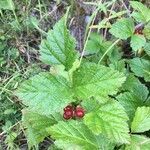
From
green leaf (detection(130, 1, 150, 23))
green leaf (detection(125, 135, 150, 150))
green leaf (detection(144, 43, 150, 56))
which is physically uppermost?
green leaf (detection(130, 1, 150, 23))

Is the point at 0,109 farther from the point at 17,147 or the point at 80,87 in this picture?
the point at 80,87

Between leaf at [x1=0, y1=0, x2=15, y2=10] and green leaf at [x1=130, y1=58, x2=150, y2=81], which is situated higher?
leaf at [x1=0, y1=0, x2=15, y2=10]

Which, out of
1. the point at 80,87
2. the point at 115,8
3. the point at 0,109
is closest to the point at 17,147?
the point at 0,109

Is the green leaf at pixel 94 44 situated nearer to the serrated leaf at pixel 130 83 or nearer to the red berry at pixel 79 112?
the serrated leaf at pixel 130 83

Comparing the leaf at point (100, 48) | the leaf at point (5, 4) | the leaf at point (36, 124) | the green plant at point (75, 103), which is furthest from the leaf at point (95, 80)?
the leaf at point (5, 4)

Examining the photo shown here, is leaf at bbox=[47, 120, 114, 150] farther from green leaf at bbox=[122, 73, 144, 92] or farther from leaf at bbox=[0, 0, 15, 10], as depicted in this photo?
leaf at bbox=[0, 0, 15, 10]

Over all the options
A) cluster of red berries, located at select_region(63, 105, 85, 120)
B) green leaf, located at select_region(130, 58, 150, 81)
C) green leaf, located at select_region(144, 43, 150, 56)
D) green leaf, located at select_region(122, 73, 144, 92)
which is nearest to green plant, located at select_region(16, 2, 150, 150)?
cluster of red berries, located at select_region(63, 105, 85, 120)
